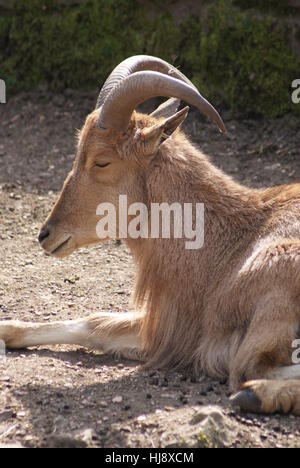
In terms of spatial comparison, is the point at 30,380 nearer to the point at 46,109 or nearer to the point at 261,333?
the point at 261,333

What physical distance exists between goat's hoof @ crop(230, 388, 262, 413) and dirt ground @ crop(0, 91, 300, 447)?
0.05m

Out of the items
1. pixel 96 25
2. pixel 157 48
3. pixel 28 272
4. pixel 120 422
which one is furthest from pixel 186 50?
pixel 120 422

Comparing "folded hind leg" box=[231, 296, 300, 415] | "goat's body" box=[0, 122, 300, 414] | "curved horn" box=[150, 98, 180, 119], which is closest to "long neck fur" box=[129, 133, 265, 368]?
"goat's body" box=[0, 122, 300, 414]

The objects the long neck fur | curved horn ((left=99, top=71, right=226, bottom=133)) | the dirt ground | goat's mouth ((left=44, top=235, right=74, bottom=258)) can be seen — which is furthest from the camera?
goat's mouth ((left=44, top=235, right=74, bottom=258))

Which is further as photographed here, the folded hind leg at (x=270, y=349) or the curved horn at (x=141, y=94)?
the curved horn at (x=141, y=94)

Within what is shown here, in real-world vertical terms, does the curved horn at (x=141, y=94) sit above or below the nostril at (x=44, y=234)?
above

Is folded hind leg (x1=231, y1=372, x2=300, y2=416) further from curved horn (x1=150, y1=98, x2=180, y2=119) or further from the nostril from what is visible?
curved horn (x1=150, y1=98, x2=180, y2=119)

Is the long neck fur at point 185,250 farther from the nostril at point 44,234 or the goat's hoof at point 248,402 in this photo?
the goat's hoof at point 248,402

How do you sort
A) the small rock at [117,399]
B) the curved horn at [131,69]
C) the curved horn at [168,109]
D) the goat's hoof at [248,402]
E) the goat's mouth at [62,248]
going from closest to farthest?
the goat's hoof at [248,402]
the small rock at [117,399]
the goat's mouth at [62,248]
the curved horn at [131,69]
the curved horn at [168,109]

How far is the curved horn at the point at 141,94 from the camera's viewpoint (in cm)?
573

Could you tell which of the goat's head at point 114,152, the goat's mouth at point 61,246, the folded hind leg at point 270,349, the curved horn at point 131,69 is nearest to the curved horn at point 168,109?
the curved horn at point 131,69

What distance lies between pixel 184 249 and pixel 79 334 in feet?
3.46

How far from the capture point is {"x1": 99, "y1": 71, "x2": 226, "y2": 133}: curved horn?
5730 mm

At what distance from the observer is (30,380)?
18.8ft
